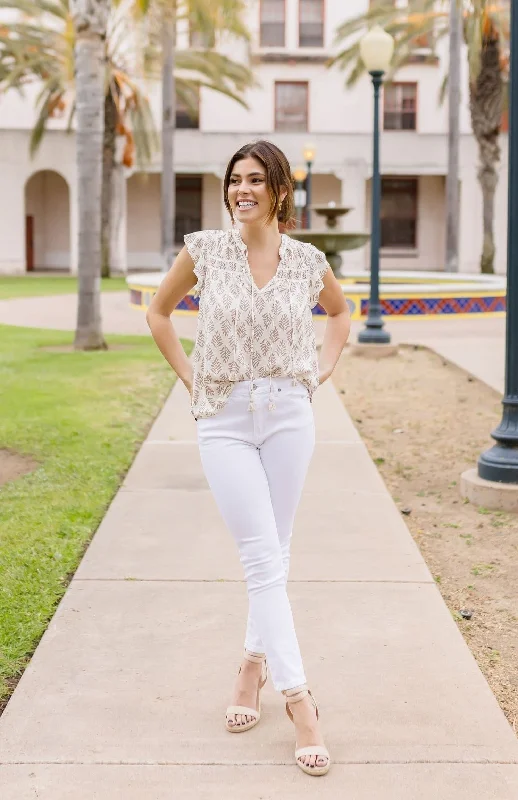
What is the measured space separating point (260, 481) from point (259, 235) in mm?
731

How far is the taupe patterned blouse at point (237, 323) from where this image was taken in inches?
129

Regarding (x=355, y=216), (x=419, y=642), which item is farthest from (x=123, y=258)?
(x=419, y=642)

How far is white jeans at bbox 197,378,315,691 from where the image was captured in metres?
3.29

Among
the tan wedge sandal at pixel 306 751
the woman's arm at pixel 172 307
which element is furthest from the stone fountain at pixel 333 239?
the tan wedge sandal at pixel 306 751

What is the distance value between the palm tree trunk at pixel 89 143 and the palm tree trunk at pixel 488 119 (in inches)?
780

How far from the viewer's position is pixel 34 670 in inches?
155

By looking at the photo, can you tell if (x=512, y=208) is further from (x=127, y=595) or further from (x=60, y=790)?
(x=60, y=790)

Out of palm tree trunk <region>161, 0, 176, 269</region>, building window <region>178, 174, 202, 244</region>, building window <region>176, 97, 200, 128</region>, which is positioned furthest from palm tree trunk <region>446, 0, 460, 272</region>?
building window <region>178, 174, 202, 244</region>

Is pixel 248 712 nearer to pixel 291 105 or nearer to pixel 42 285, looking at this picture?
pixel 42 285

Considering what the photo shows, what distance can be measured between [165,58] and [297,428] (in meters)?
27.8

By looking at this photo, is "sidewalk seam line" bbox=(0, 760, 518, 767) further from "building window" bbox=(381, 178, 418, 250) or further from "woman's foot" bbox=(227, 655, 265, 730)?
"building window" bbox=(381, 178, 418, 250)

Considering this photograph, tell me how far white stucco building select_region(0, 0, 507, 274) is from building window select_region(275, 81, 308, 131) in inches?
1.5

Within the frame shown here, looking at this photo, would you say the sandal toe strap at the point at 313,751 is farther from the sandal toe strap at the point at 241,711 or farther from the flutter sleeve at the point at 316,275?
the flutter sleeve at the point at 316,275

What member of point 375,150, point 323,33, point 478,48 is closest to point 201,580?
point 375,150
